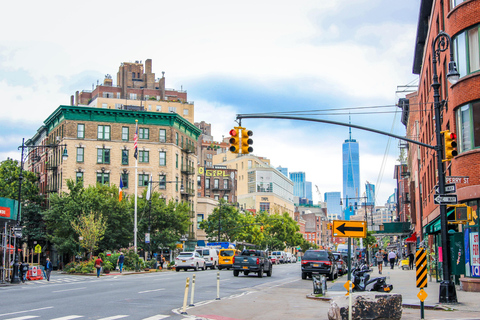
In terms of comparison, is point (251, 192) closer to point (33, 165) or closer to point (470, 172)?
point (33, 165)

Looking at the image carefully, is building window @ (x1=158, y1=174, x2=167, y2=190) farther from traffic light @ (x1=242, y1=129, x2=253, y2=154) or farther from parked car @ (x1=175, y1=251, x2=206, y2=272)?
traffic light @ (x1=242, y1=129, x2=253, y2=154)

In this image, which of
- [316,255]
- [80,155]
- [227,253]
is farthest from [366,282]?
[80,155]

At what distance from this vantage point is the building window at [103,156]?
6969 cm

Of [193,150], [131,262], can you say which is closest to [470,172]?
[131,262]

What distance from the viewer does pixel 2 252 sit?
34844mm

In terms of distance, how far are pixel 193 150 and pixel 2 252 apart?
46644mm

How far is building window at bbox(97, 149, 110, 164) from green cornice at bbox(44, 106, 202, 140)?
396cm

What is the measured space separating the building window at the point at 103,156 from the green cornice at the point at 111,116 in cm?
396

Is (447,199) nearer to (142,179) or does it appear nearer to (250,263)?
(250,263)

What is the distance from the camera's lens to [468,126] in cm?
2350

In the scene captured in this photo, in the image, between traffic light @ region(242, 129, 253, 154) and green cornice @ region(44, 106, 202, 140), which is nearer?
traffic light @ region(242, 129, 253, 154)

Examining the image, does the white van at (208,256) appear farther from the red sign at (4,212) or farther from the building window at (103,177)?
the red sign at (4,212)

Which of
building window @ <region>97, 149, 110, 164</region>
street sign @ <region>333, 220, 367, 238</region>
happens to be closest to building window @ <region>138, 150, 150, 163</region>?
building window @ <region>97, 149, 110, 164</region>

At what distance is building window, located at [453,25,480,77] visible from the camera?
2325 cm
